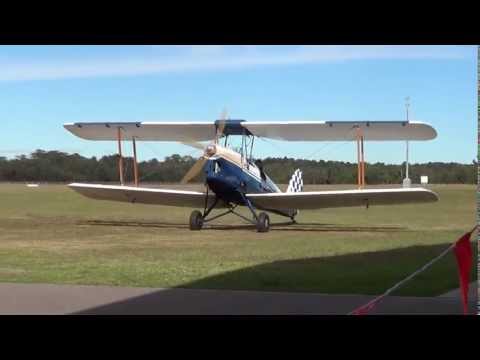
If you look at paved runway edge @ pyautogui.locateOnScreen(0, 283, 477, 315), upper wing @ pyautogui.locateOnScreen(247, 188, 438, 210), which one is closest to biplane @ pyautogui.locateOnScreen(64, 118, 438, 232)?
upper wing @ pyautogui.locateOnScreen(247, 188, 438, 210)

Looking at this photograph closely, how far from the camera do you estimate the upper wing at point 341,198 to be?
19.3 m

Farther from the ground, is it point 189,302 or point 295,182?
point 295,182

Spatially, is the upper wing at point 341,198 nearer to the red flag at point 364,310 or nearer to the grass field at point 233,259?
the grass field at point 233,259

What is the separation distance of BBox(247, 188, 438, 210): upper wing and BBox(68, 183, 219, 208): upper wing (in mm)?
2084

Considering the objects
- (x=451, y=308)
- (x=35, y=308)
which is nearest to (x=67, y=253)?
(x=35, y=308)

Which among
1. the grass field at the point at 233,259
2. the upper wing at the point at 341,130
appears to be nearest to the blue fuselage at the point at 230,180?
the upper wing at the point at 341,130

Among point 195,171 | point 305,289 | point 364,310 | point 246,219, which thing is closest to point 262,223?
point 246,219

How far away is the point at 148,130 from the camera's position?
74.9ft

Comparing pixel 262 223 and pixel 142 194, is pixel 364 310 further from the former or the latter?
pixel 142 194

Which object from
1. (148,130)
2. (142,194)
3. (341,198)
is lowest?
(341,198)

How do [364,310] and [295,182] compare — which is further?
[295,182]

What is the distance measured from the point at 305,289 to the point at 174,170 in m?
36.4

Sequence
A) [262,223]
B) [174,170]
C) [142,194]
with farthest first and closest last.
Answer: [174,170] → [142,194] → [262,223]
